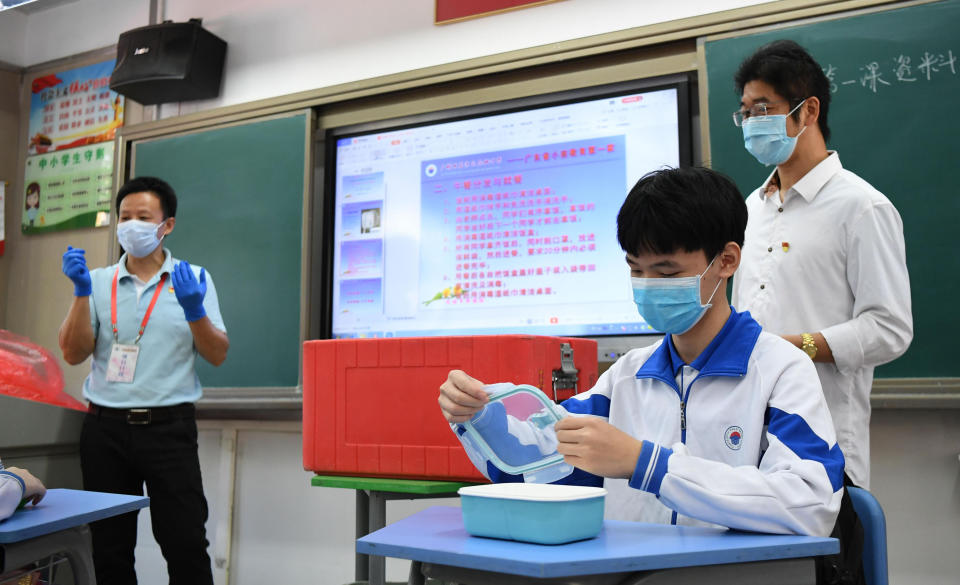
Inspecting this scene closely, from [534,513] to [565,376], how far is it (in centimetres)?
97

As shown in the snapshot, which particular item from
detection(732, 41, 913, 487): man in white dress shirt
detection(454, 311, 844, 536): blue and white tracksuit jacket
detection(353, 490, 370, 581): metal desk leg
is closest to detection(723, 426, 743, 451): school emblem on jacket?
detection(454, 311, 844, 536): blue and white tracksuit jacket

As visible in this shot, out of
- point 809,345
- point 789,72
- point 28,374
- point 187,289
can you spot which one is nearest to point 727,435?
point 809,345

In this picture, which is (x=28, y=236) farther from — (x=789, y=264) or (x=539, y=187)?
(x=789, y=264)

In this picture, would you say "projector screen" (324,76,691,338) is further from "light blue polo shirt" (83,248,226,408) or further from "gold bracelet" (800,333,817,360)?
"gold bracelet" (800,333,817,360)

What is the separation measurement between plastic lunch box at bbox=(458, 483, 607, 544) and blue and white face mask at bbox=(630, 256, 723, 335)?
0.36 meters

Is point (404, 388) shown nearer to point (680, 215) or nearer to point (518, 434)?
point (518, 434)

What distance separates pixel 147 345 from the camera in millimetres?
2367

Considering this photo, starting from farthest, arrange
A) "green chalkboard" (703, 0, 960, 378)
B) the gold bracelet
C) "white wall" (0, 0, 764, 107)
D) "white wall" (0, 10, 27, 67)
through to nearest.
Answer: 1. "white wall" (0, 10, 27, 67)
2. "white wall" (0, 0, 764, 107)
3. "green chalkboard" (703, 0, 960, 378)
4. the gold bracelet

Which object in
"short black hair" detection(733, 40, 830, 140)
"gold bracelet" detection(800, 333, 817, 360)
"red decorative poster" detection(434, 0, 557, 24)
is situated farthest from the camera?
"red decorative poster" detection(434, 0, 557, 24)

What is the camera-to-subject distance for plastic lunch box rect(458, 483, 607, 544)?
2.71 feet

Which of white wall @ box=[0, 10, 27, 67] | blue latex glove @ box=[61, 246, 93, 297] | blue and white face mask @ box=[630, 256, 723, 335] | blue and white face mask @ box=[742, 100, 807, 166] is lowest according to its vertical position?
blue and white face mask @ box=[630, 256, 723, 335]

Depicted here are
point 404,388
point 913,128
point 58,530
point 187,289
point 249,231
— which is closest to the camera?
point 58,530

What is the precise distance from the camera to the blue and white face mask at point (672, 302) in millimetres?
1159

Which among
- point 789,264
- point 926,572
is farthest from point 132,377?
point 926,572
